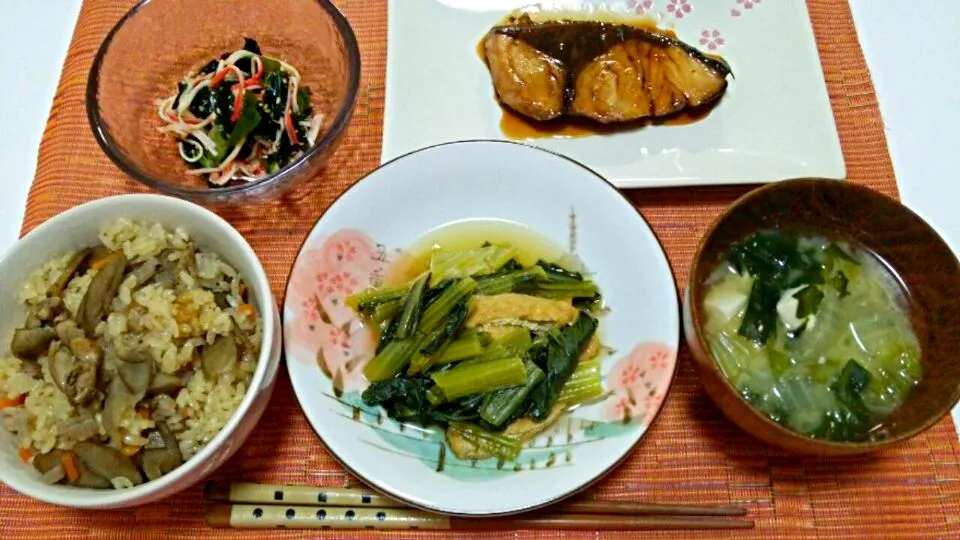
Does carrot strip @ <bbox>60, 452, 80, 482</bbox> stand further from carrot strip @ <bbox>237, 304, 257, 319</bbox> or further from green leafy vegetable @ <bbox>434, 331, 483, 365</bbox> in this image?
green leafy vegetable @ <bbox>434, 331, 483, 365</bbox>

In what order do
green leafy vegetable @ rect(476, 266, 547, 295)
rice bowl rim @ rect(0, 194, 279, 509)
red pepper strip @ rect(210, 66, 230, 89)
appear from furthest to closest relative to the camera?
red pepper strip @ rect(210, 66, 230, 89) < green leafy vegetable @ rect(476, 266, 547, 295) < rice bowl rim @ rect(0, 194, 279, 509)

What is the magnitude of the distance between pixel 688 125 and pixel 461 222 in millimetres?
725

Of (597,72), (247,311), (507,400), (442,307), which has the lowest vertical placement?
(507,400)

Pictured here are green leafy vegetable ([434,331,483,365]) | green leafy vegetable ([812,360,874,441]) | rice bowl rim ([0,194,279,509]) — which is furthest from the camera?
green leafy vegetable ([434,331,483,365])

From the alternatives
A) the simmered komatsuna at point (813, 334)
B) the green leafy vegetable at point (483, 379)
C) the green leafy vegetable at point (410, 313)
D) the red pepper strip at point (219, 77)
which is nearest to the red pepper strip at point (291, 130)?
the red pepper strip at point (219, 77)

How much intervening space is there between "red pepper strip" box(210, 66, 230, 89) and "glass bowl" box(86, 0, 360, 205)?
0.47 ft

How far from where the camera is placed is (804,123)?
2117 mm

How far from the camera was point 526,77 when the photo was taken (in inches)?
86.8

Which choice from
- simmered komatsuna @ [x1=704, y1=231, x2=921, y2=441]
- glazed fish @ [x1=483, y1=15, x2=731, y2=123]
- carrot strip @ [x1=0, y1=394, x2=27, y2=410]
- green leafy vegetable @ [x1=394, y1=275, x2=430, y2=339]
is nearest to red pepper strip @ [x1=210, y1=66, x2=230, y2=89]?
glazed fish @ [x1=483, y1=15, x2=731, y2=123]

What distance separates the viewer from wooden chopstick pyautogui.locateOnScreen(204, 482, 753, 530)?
1.67 m

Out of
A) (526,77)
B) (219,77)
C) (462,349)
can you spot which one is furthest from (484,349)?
(219,77)

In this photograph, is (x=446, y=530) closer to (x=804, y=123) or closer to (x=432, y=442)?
(x=432, y=442)

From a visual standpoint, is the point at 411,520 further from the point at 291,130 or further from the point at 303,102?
the point at 303,102

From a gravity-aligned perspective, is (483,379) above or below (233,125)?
below
